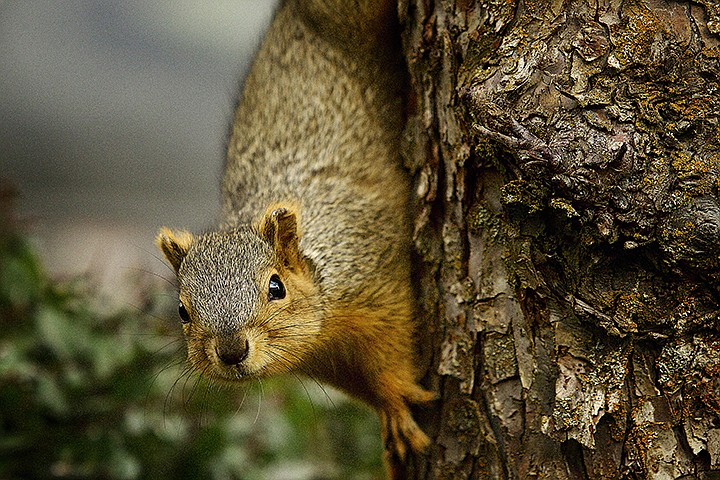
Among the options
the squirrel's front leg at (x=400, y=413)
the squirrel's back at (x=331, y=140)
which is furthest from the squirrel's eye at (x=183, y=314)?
the squirrel's front leg at (x=400, y=413)

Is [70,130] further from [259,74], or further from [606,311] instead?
[606,311]

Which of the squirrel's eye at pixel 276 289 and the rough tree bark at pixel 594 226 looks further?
the squirrel's eye at pixel 276 289

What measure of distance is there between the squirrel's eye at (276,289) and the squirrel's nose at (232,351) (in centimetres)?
21

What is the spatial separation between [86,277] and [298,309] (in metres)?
1.11

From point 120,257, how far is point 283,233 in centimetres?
356

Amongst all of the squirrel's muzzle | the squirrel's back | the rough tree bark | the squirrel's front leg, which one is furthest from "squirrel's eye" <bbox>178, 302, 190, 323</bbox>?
the rough tree bark

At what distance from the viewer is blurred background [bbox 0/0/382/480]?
105 inches

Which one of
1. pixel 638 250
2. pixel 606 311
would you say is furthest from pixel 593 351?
pixel 638 250

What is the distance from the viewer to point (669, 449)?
1.54 metres

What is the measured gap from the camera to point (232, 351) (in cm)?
188

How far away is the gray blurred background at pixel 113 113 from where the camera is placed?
5055 mm

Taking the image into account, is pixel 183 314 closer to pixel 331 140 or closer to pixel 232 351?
pixel 232 351

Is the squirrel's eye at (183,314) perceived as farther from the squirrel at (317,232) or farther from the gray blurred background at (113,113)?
the gray blurred background at (113,113)

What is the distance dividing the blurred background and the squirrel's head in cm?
24
